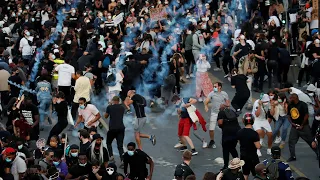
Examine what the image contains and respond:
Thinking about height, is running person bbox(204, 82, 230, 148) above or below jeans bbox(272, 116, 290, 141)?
above

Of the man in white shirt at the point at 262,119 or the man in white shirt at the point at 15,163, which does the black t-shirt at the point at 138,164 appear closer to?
the man in white shirt at the point at 15,163

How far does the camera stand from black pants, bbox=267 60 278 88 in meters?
24.8

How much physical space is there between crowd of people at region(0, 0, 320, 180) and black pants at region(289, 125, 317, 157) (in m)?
0.02

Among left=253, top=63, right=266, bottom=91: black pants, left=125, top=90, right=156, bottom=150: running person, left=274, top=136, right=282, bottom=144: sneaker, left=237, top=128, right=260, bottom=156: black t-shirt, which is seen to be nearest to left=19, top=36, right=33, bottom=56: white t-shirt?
left=253, top=63, right=266, bottom=91: black pants

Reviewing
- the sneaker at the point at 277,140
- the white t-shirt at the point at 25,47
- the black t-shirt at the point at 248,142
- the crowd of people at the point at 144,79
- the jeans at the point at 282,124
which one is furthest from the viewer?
the white t-shirt at the point at 25,47

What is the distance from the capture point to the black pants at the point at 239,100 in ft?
71.5

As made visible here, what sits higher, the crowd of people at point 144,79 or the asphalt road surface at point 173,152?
the crowd of people at point 144,79

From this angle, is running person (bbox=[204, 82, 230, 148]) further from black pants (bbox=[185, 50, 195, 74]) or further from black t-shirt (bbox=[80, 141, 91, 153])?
black pants (bbox=[185, 50, 195, 74])

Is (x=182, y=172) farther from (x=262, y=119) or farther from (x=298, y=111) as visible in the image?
(x=262, y=119)

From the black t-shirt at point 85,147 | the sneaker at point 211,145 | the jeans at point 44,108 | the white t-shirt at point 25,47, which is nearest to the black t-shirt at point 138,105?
the sneaker at point 211,145

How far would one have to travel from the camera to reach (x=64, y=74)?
2264cm

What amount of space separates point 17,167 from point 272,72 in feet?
35.1

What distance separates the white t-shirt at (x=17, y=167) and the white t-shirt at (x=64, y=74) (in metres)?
6.35

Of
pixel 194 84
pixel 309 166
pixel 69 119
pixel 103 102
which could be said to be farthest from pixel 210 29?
pixel 309 166
